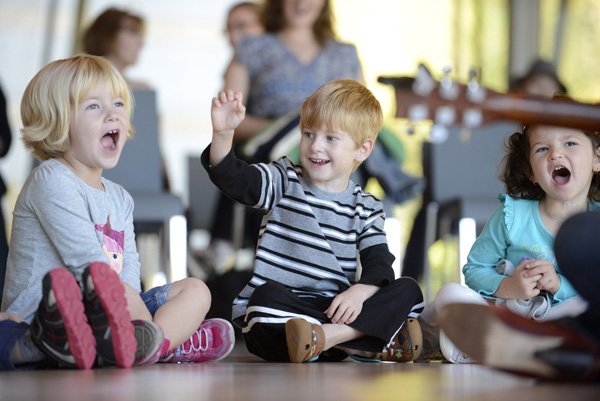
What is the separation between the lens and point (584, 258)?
1.20 meters

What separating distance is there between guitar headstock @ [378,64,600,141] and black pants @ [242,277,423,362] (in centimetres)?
81

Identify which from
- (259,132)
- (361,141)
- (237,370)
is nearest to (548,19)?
(259,132)

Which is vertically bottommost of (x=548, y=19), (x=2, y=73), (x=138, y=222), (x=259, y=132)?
(x=138, y=222)

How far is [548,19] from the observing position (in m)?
4.98

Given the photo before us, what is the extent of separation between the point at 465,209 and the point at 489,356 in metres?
2.07

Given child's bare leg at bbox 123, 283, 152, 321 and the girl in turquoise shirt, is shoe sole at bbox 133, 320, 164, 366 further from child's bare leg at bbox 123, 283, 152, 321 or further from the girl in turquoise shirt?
the girl in turquoise shirt

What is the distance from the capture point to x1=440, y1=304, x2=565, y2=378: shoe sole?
1.18 metres

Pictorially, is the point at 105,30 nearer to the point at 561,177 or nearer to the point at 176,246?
the point at 176,246

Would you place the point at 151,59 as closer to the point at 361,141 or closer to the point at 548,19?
the point at 548,19

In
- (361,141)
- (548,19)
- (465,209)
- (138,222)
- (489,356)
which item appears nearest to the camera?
(489,356)

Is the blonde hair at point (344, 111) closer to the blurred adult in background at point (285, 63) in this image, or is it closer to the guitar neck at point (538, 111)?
the guitar neck at point (538, 111)

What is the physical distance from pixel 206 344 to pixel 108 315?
16.6 inches

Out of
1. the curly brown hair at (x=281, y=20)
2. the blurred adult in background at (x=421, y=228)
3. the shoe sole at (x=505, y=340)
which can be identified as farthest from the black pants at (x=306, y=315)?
the blurred adult in background at (x=421, y=228)

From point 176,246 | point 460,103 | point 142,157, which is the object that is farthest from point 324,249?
point 142,157
